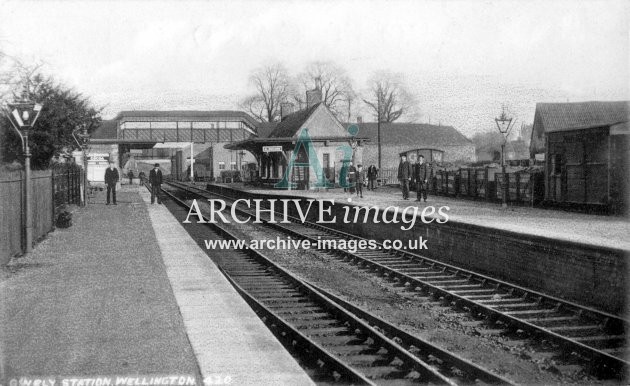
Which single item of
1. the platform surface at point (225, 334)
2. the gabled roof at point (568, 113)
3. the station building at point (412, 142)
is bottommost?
the platform surface at point (225, 334)

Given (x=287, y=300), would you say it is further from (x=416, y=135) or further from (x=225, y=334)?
(x=416, y=135)

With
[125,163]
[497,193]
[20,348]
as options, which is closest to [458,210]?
[497,193]

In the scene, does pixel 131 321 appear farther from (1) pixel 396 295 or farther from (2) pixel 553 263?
(2) pixel 553 263

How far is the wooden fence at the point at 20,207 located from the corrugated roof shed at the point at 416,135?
5190cm

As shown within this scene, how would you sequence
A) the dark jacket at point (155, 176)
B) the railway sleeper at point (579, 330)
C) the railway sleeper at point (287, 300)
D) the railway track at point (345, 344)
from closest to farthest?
the railway track at point (345, 344) < the railway sleeper at point (579, 330) < the railway sleeper at point (287, 300) < the dark jacket at point (155, 176)

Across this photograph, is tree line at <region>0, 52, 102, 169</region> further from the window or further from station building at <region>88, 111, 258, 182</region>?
station building at <region>88, 111, 258, 182</region>

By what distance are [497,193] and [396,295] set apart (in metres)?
15.6

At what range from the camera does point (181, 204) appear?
3381 centimetres

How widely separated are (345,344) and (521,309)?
3.31 metres

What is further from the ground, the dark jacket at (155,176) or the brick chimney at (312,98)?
the brick chimney at (312,98)

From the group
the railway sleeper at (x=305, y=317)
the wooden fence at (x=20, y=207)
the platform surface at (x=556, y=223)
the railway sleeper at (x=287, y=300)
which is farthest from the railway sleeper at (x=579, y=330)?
the wooden fence at (x=20, y=207)

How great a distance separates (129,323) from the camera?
758cm

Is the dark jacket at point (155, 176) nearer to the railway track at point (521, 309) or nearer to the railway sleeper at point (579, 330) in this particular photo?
the railway track at point (521, 309)

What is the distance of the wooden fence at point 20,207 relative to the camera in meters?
11.5
